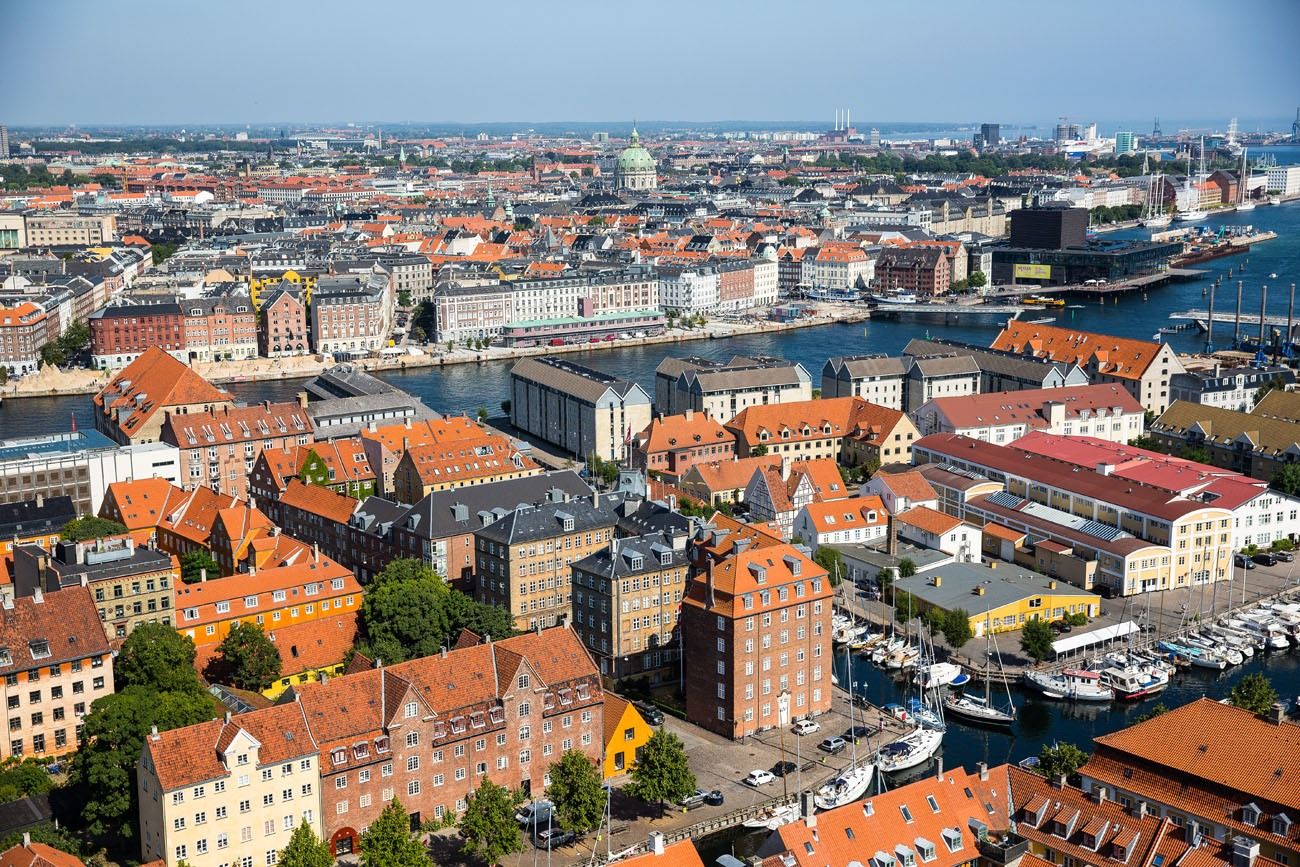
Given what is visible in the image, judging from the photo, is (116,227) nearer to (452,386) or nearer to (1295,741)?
(452,386)

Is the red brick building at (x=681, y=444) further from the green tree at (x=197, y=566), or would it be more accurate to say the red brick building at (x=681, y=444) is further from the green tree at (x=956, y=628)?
the green tree at (x=197, y=566)

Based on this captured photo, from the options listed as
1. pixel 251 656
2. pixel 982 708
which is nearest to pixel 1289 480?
pixel 982 708

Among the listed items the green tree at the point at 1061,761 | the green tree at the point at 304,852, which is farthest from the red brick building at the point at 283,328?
the green tree at the point at 1061,761

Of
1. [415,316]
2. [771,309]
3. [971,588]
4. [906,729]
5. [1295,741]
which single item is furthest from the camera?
[771,309]

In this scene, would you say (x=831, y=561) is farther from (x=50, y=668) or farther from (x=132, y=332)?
(x=132, y=332)

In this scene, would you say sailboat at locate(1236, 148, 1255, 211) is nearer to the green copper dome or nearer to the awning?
the green copper dome

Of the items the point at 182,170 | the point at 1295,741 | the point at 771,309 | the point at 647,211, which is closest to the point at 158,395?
the point at 1295,741
